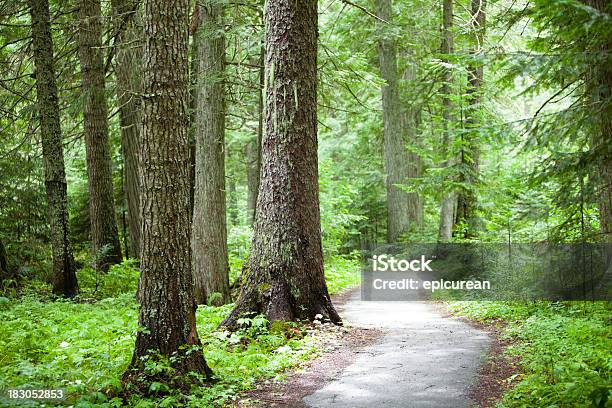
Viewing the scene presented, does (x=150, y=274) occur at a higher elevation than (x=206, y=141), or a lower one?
lower

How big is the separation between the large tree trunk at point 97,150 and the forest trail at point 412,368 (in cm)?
753

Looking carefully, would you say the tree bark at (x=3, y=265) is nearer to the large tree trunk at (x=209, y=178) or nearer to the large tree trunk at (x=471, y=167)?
the large tree trunk at (x=209, y=178)

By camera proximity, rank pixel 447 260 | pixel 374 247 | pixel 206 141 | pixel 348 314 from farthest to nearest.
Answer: pixel 374 247, pixel 447 260, pixel 206 141, pixel 348 314

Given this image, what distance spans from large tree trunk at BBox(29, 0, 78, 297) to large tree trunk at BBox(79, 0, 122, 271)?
77.1 inches

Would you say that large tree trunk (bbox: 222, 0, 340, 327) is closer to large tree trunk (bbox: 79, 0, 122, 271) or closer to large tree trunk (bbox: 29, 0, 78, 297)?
large tree trunk (bbox: 29, 0, 78, 297)

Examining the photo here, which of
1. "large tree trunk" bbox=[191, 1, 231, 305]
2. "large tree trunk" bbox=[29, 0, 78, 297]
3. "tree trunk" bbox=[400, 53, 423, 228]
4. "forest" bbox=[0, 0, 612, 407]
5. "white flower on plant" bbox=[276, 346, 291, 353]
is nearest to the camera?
"forest" bbox=[0, 0, 612, 407]

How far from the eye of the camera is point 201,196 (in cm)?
1255

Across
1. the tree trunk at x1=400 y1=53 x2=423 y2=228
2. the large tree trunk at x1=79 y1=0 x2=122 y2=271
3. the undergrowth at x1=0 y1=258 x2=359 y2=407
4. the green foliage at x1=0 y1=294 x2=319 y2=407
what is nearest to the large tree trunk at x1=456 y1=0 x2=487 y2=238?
the tree trunk at x1=400 y1=53 x2=423 y2=228

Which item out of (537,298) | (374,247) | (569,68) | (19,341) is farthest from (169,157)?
(374,247)

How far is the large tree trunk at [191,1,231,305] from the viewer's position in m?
12.5

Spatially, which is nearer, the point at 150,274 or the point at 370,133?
the point at 150,274

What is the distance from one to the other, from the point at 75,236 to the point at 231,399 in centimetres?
1678

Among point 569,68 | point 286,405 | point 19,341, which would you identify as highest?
point 569,68

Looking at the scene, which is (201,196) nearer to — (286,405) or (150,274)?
(150,274)
